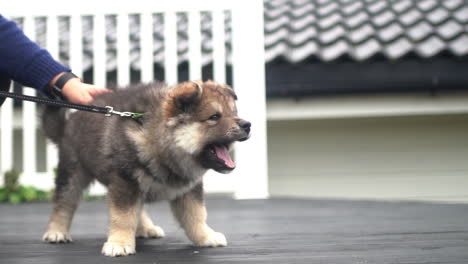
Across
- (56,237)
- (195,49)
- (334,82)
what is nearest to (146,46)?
(195,49)

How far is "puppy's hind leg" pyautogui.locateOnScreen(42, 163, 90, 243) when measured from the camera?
134 inches

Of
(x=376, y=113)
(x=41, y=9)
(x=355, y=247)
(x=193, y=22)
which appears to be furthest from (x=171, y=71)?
(x=355, y=247)

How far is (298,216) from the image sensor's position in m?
4.39

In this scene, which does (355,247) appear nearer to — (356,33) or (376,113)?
(376,113)

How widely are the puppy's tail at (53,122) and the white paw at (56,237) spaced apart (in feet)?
1.94

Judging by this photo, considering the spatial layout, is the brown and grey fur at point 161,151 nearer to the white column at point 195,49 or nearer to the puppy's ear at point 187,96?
the puppy's ear at point 187,96

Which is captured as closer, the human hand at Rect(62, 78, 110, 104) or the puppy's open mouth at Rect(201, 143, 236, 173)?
the puppy's open mouth at Rect(201, 143, 236, 173)

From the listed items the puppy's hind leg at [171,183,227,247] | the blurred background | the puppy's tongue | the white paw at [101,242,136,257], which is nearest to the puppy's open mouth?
the puppy's tongue

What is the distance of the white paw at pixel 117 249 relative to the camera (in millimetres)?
2838

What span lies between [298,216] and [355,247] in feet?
5.04

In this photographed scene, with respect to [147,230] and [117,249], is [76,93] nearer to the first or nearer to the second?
[147,230]

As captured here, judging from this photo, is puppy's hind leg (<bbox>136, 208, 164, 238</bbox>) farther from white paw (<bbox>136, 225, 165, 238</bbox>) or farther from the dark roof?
the dark roof

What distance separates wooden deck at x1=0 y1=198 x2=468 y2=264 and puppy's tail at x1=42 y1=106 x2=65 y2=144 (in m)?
0.60

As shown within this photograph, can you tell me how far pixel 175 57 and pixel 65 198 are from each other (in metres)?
2.79
